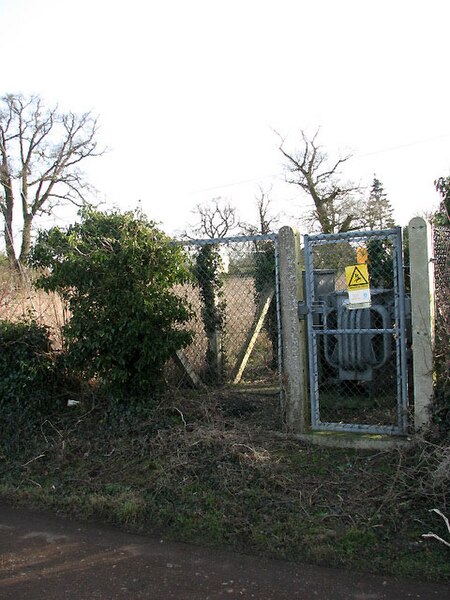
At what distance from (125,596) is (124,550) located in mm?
621

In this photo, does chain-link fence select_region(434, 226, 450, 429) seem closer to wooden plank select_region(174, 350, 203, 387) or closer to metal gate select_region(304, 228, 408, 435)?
metal gate select_region(304, 228, 408, 435)

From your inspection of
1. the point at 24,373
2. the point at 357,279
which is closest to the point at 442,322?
the point at 357,279

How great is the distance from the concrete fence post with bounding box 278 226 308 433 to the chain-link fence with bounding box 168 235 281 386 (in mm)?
1360

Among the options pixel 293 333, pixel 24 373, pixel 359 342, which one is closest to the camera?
pixel 293 333

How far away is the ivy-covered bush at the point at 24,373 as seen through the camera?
235 inches

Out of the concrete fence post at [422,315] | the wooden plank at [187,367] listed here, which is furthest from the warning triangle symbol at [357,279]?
the wooden plank at [187,367]

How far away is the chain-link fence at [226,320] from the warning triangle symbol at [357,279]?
1.77m

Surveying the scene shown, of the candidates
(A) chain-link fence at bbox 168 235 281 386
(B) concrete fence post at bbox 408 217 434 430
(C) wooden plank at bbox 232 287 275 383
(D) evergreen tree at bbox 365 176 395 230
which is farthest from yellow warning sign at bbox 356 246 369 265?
(D) evergreen tree at bbox 365 176 395 230

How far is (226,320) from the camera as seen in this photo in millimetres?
7211

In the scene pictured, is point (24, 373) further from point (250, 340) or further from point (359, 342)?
point (359, 342)

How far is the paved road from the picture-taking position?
3229mm

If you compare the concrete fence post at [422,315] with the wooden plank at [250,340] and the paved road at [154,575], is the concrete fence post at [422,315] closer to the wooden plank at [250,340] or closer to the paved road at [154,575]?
the paved road at [154,575]

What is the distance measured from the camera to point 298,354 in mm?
5250

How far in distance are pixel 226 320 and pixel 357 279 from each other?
2.61m
